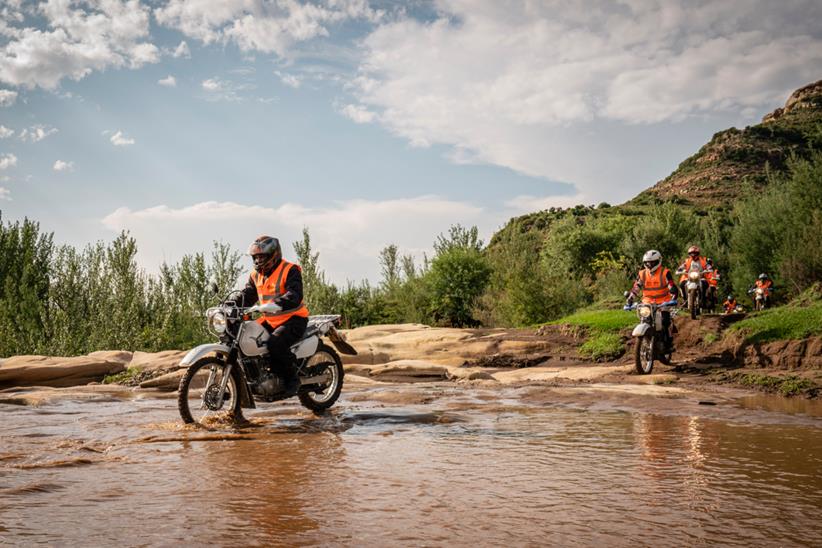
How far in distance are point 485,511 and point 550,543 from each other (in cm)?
64

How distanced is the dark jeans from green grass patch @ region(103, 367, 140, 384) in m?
7.72

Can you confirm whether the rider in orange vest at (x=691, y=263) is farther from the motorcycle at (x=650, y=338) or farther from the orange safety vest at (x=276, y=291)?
the orange safety vest at (x=276, y=291)

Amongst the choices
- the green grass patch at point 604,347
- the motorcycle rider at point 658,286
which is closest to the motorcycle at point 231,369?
the motorcycle rider at point 658,286

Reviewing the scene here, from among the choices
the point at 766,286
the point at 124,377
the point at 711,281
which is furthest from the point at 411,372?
the point at 766,286

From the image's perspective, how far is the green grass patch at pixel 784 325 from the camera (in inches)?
524

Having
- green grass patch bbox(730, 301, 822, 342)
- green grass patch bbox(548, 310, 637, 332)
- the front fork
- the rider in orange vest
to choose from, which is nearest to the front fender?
the front fork

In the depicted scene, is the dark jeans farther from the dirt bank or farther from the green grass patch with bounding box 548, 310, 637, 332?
the green grass patch with bounding box 548, 310, 637, 332

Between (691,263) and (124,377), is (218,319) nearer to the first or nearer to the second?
(124,377)

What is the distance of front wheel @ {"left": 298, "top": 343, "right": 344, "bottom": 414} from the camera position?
8812 mm

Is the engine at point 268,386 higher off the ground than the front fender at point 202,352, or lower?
lower

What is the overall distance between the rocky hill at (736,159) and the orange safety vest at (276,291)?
235 feet

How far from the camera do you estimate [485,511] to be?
151 inches

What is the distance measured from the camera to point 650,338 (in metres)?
13.6

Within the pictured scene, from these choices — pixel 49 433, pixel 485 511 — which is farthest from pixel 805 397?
pixel 49 433
